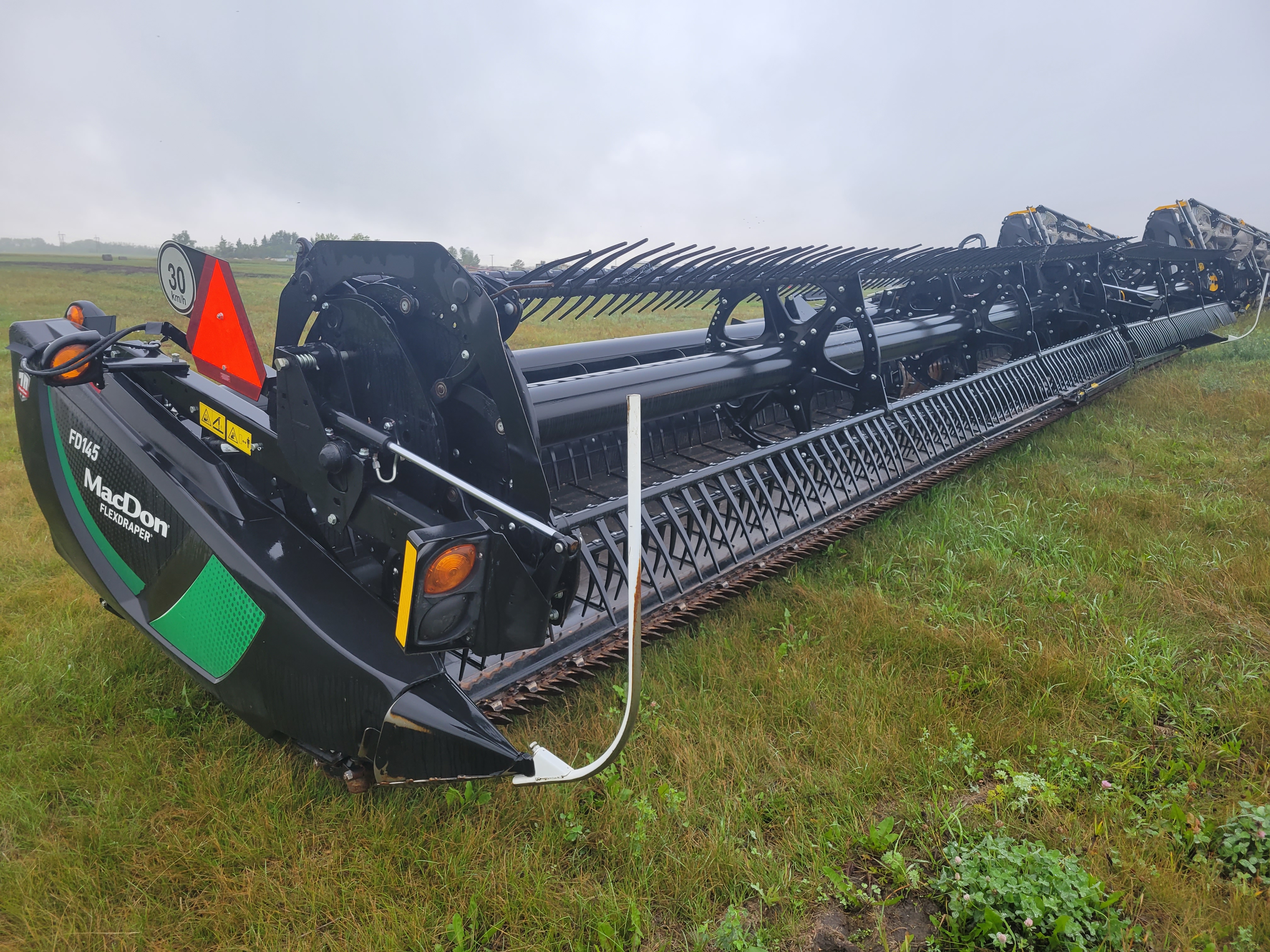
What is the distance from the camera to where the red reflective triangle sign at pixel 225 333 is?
6.42ft

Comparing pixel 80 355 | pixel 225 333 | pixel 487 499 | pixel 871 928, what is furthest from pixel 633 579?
pixel 80 355

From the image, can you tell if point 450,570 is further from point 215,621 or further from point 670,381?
point 670,381

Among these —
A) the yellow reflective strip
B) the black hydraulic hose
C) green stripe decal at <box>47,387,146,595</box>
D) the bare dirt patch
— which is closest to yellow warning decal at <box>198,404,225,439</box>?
the black hydraulic hose

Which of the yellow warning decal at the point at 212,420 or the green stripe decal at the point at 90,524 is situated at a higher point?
the yellow warning decal at the point at 212,420

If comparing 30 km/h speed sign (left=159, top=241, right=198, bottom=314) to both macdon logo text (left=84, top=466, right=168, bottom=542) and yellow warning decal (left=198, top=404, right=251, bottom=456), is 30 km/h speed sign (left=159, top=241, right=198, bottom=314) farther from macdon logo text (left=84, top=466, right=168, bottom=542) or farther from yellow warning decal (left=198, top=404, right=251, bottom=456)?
macdon logo text (left=84, top=466, right=168, bottom=542)

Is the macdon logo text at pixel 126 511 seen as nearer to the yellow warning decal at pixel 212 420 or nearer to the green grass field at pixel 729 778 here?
the yellow warning decal at pixel 212 420

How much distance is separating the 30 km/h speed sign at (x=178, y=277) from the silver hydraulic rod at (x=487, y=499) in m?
0.73

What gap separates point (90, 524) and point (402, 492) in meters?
1.40

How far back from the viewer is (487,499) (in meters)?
1.67

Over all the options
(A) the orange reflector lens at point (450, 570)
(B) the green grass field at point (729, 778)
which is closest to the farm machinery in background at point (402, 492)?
(A) the orange reflector lens at point (450, 570)

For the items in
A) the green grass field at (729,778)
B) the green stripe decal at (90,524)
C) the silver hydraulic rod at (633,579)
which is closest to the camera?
the silver hydraulic rod at (633,579)

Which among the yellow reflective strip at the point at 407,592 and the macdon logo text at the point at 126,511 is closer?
the yellow reflective strip at the point at 407,592

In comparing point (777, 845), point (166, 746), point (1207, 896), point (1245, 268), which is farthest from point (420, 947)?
point (1245, 268)

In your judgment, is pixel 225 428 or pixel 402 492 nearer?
pixel 402 492
